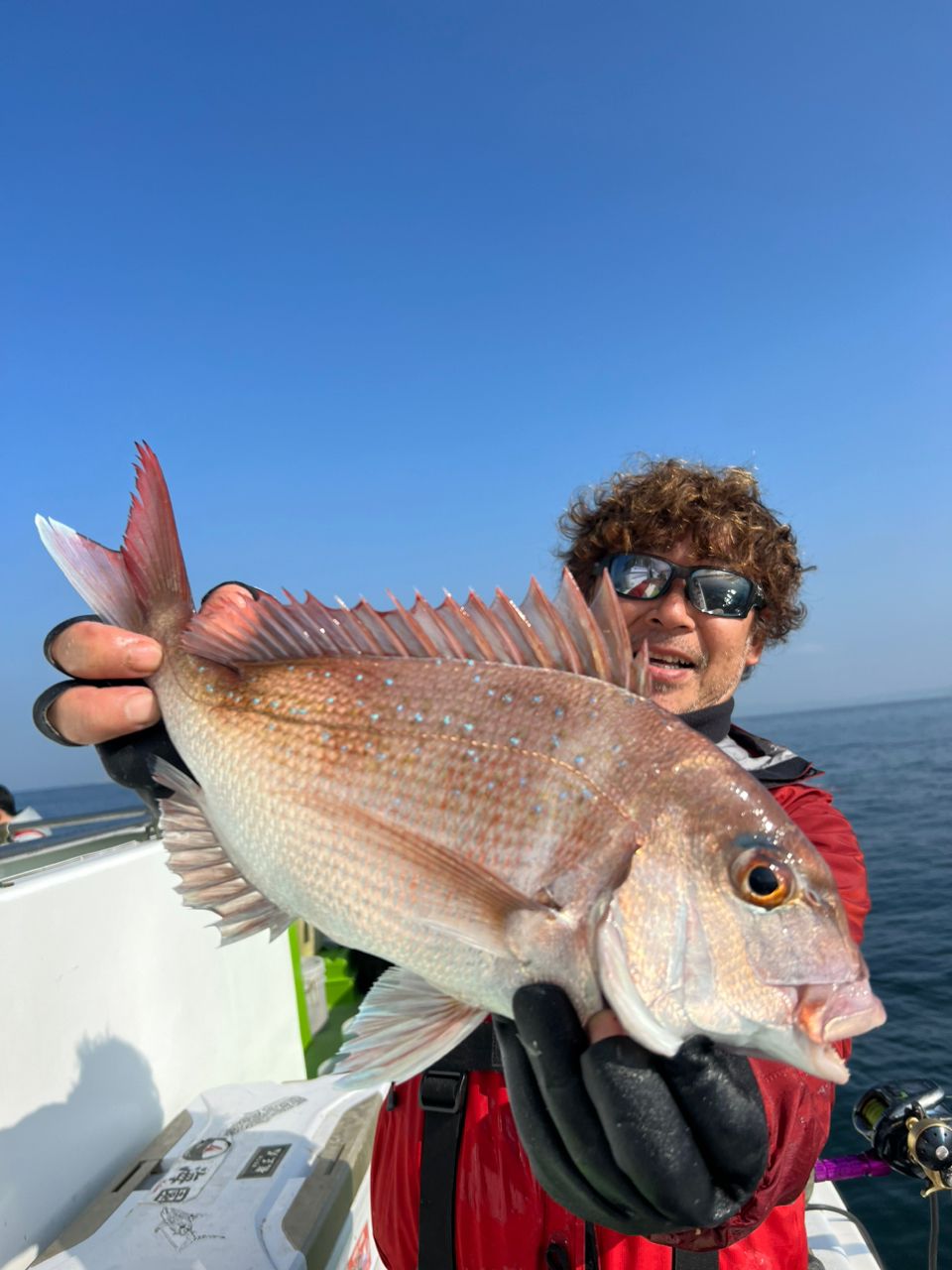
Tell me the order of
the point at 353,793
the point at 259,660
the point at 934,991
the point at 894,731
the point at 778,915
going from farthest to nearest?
the point at 894,731
the point at 934,991
the point at 259,660
the point at 353,793
the point at 778,915

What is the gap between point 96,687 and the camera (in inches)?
88.3

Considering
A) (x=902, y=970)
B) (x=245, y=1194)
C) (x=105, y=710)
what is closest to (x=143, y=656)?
(x=105, y=710)

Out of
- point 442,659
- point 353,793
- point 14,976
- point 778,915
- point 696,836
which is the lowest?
point 14,976

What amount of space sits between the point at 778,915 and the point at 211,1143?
3.23 metres

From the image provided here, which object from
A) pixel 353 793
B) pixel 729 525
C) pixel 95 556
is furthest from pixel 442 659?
pixel 729 525

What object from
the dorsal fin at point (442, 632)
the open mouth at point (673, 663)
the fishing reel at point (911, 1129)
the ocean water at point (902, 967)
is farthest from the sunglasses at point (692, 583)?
the ocean water at point (902, 967)

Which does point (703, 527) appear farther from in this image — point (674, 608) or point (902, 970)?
point (902, 970)

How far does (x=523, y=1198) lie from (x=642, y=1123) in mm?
945

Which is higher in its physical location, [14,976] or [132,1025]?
[14,976]

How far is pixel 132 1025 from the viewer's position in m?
3.60

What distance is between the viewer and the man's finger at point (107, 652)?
7.04ft

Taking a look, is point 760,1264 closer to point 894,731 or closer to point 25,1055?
point 25,1055

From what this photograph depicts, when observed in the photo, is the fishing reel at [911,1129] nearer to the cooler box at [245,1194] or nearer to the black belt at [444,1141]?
the black belt at [444,1141]

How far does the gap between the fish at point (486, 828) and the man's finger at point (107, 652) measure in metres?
0.05
